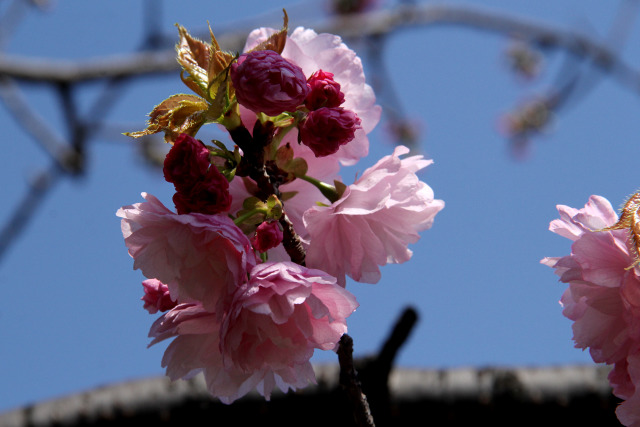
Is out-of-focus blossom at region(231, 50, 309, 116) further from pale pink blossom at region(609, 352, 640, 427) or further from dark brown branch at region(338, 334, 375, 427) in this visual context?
pale pink blossom at region(609, 352, 640, 427)

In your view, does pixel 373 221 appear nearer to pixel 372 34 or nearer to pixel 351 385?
pixel 351 385

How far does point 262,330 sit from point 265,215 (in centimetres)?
11

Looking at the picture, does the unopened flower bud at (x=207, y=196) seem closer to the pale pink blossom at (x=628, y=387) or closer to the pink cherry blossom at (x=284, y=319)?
the pink cherry blossom at (x=284, y=319)

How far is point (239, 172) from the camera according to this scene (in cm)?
59

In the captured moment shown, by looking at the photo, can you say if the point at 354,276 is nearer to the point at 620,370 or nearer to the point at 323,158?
the point at 323,158

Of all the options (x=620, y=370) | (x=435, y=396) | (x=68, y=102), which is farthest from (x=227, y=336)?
(x=68, y=102)

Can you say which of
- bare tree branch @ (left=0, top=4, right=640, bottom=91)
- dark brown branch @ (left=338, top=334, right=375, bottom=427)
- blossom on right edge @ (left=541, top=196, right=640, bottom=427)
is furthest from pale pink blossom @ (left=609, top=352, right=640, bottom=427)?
bare tree branch @ (left=0, top=4, right=640, bottom=91)

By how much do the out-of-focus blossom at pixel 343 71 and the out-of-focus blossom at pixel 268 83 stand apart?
0.30ft

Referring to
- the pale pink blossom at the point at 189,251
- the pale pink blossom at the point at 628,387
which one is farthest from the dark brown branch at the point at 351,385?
the pale pink blossom at the point at 628,387

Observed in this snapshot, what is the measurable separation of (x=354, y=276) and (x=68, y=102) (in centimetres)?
195

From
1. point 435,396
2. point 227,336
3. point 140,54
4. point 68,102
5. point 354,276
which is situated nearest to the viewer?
point 227,336

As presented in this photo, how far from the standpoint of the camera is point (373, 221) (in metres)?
0.64

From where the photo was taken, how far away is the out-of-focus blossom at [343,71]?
64 cm

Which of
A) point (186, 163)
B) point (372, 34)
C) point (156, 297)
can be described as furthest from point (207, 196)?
point (372, 34)
